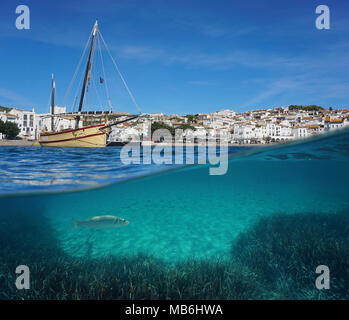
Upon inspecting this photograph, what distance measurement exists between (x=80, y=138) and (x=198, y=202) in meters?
14.7

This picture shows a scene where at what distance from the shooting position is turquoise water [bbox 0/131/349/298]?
7496mm

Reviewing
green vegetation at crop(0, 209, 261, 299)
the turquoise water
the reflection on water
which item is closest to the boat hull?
the turquoise water

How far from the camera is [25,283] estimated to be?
4.72m

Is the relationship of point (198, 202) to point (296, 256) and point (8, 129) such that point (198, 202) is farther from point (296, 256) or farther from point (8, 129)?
point (8, 129)

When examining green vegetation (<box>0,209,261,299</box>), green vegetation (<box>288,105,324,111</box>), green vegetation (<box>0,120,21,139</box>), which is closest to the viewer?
green vegetation (<box>0,209,261,299</box>)

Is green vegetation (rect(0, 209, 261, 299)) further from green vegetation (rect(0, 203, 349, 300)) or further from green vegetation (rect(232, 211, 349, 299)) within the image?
green vegetation (rect(232, 211, 349, 299))

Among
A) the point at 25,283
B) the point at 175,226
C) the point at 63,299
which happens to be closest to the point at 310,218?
the point at 175,226

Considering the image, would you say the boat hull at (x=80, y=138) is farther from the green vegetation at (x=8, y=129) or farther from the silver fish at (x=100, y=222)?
the green vegetation at (x=8, y=129)

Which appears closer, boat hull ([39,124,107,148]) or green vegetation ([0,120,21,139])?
boat hull ([39,124,107,148])

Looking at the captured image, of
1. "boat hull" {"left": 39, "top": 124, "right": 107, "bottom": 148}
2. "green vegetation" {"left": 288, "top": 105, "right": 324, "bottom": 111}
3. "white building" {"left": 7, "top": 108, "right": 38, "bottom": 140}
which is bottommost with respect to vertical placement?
"boat hull" {"left": 39, "top": 124, "right": 107, "bottom": 148}

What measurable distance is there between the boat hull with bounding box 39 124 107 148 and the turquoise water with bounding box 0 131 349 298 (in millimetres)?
A: 9036

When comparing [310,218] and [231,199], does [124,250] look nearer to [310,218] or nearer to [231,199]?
[310,218]

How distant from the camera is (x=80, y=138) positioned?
2136 cm
